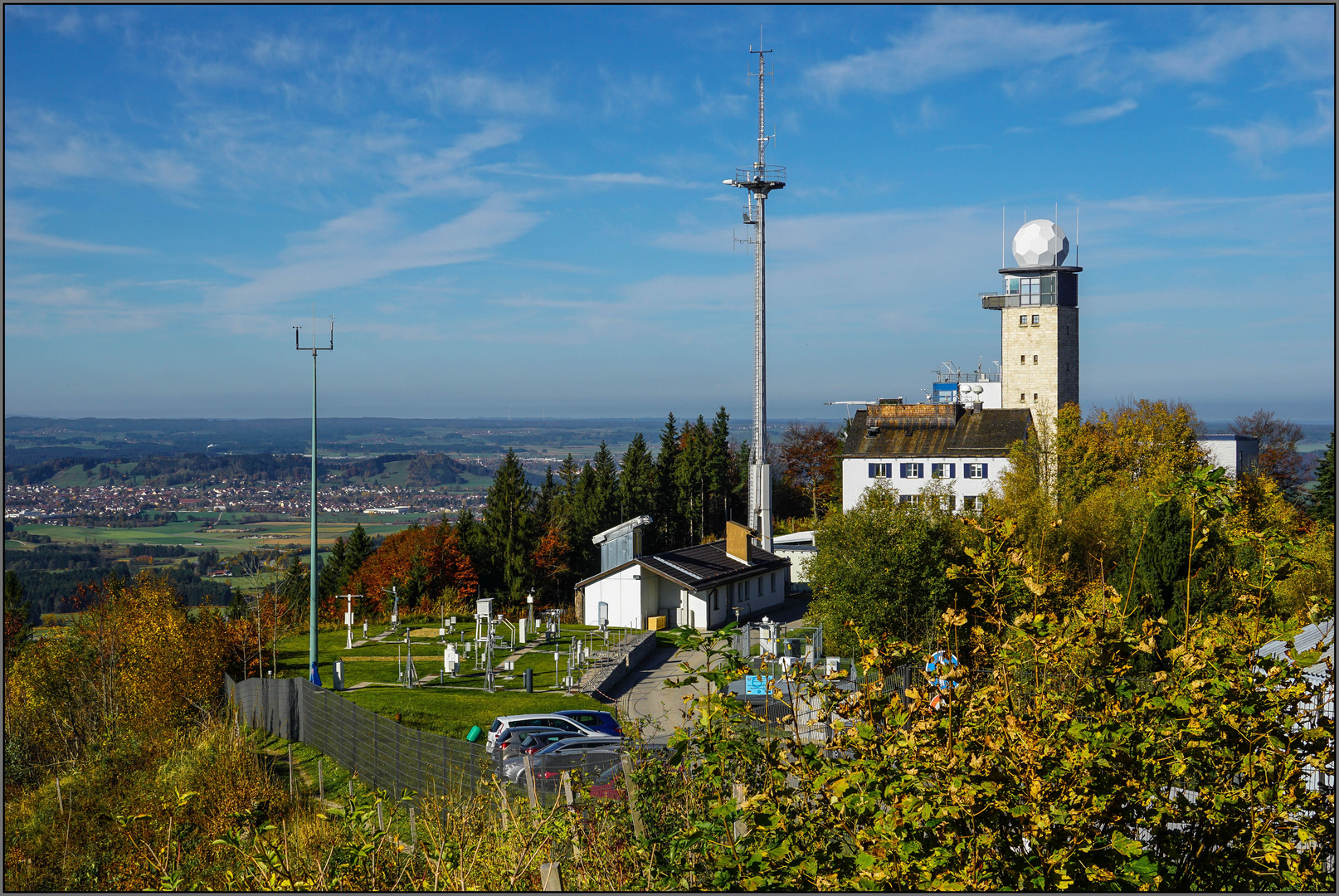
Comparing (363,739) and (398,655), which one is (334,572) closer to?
(398,655)

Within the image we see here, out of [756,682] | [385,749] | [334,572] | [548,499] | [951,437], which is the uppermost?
[951,437]

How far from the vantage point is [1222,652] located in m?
4.37

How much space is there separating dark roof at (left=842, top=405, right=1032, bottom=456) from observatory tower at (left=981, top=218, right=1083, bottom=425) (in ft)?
35.0

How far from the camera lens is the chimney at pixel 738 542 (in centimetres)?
4166

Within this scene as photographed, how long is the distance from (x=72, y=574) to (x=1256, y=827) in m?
39.4

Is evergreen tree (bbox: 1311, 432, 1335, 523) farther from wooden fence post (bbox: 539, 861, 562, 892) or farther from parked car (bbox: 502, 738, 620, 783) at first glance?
wooden fence post (bbox: 539, 861, 562, 892)

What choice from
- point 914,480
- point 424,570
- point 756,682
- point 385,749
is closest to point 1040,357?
point 914,480

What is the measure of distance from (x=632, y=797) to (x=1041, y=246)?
66.6 meters

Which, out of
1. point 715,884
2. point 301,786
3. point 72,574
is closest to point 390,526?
point 72,574

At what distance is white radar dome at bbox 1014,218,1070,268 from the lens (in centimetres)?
6544

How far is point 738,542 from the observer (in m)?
41.9

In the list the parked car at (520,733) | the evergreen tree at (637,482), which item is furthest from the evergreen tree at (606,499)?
the parked car at (520,733)

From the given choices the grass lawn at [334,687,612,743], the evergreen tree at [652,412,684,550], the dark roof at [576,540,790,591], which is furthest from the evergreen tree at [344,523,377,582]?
the grass lawn at [334,687,612,743]

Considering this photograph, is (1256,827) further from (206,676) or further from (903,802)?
(206,676)
